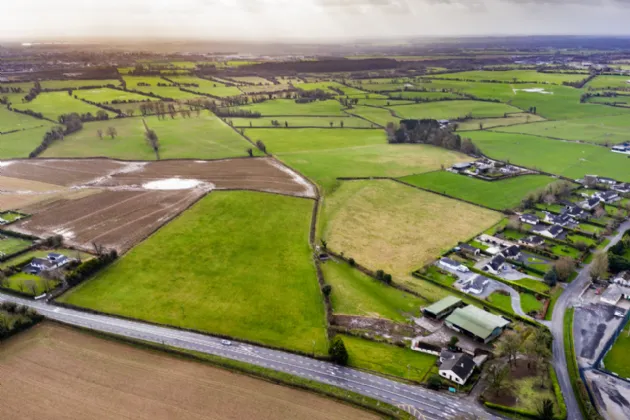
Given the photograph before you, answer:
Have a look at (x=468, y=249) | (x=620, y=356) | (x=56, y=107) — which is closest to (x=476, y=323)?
(x=620, y=356)

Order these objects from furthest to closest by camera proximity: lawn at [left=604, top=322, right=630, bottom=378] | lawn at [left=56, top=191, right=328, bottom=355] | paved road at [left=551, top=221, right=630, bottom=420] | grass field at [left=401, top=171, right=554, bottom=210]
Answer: grass field at [left=401, top=171, right=554, bottom=210] < lawn at [left=56, top=191, right=328, bottom=355] < lawn at [left=604, top=322, right=630, bottom=378] < paved road at [left=551, top=221, right=630, bottom=420]

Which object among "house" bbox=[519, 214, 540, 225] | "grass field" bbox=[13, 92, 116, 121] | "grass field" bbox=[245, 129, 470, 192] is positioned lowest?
"house" bbox=[519, 214, 540, 225]

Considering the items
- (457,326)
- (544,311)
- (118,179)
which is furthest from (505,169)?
(118,179)

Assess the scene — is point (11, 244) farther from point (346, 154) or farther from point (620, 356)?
point (620, 356)

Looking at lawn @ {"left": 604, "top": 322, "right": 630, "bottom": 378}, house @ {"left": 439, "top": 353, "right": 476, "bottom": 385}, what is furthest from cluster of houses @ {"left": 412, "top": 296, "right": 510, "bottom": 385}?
lawn @ {"left": 604, "top": 322, "right": 630, "bottom": 378}

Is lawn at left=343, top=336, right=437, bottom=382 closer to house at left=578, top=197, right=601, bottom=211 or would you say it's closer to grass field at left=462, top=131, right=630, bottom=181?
house at left=578, top=197, right=601, bottom=211

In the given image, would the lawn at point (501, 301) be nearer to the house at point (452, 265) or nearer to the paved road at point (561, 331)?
the paved road at point (561, 331)
